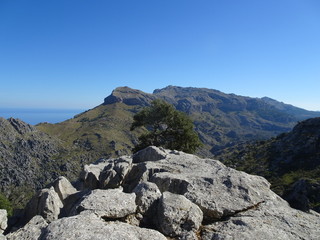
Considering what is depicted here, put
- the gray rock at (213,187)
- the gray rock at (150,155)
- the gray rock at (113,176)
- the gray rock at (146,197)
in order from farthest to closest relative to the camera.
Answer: the gray rock at (150,155), the gray rock at (113,176), the gray rock at (213,187), the gray rock at (146,197)

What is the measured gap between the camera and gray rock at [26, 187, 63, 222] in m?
20.7

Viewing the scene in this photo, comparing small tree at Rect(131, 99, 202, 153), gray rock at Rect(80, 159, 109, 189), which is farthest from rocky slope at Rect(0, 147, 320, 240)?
small tree at Rect(131, 99, 202, 153)

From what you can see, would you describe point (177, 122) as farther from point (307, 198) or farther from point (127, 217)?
point (127, 217)

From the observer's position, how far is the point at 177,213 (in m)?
15.9

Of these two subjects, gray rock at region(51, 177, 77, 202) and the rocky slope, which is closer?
the rocky slope

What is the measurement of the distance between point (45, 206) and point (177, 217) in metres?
12.6

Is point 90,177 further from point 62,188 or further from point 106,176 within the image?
point 62,188

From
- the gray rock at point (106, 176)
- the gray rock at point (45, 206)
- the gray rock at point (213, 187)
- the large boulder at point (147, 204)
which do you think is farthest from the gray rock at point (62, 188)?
the large boulder at point (147, 204)

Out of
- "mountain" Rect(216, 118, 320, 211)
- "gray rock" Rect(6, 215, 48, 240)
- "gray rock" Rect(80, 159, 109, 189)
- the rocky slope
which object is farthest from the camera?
"mountain" Rect(216, 118, 320, 211)

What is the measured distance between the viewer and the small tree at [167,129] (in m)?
59.2

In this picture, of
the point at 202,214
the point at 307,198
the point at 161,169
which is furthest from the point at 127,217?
the point at 307,198

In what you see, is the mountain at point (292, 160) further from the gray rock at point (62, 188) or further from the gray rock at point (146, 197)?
the gray rock at point (62, 188)

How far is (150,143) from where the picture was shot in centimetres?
6153

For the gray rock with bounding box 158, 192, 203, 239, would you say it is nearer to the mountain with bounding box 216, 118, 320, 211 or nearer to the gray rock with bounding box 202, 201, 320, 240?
the gray rock with bounding box 202, 201, 320, 240
